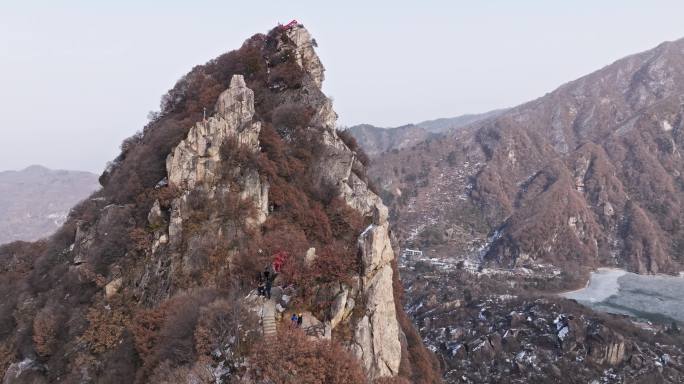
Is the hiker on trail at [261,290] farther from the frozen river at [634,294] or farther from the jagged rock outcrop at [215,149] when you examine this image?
the frozen river at [634,294]

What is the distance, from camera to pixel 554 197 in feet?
512

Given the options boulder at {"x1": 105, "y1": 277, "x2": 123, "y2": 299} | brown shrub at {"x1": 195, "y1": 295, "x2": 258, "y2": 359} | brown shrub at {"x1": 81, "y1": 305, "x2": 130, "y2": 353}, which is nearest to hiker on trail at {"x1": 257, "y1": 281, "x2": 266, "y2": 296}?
brown shrub at {"x1": 195, "y1": 295, "x2": 258, "y2": 359}

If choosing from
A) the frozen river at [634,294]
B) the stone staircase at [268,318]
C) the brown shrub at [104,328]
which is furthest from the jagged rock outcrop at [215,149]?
the frozen river at [634,294]

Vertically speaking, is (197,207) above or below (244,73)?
below

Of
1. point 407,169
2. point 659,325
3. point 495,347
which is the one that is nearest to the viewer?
point 495,347

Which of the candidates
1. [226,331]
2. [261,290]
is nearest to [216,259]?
[261,290]

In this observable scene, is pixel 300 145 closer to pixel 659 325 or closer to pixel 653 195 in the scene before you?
pixel 659 325

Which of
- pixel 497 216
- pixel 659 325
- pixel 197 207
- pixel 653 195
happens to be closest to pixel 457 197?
pixel 497 216

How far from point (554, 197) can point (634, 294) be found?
53.9 metres

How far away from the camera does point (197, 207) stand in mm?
27125

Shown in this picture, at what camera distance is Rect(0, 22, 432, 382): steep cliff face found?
62.2 ft

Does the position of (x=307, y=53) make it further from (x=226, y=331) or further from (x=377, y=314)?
(x=226, y=331)

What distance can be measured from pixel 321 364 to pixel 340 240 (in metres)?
14.1

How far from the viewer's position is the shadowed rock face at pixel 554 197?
140 metres
